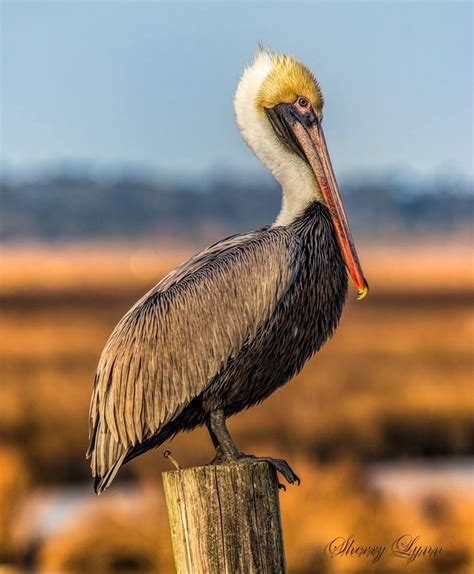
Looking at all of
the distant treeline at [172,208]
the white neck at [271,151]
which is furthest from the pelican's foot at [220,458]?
the distant treeline at [172,208]

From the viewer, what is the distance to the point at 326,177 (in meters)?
6.74

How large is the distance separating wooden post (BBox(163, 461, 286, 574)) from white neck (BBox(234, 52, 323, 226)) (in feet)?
5.24

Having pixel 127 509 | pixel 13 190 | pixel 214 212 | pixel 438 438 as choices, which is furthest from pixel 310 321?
pixel 13 190

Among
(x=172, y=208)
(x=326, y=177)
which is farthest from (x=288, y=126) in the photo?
(x=172, y=208)

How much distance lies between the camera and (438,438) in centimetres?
1877

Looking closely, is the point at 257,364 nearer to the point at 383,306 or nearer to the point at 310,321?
the point at 310,321

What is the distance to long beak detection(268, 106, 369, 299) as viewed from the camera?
6539 mm

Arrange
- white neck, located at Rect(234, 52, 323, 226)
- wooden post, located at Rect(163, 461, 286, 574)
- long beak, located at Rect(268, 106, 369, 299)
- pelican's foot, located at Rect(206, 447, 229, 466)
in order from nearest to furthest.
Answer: wooden post, located at Rect(163, 461, 286, 574) → pelican's foot, located at Rect(206, 447, 229, 466) → long beak, located at Rect(268, 106, 369, 299) → white neck, located at Rect(234, 52, 323, 226)

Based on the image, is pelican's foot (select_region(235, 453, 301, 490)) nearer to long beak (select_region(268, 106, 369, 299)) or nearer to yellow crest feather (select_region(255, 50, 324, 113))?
long beak (select_region(268, 106, 369, 299))

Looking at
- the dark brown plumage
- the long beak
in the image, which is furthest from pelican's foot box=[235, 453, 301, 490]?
the long beak

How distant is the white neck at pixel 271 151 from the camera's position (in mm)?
6777

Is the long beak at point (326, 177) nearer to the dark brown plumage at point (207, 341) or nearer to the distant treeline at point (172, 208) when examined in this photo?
the dark brown plumage at point (207, 341)

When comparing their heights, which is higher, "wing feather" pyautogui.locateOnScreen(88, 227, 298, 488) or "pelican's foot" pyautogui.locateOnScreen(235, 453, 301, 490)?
"wing feather" pyautogui.locateOnScreen(88, 227, 298, 488)

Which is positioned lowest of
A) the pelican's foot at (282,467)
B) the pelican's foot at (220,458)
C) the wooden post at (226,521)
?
the wooden post at (226,521)
